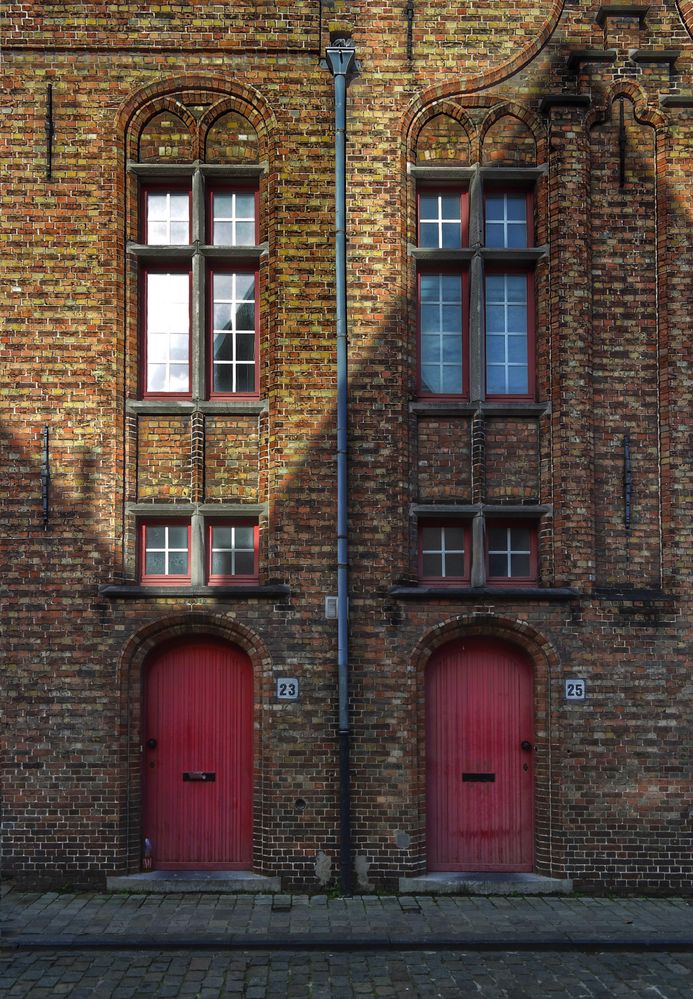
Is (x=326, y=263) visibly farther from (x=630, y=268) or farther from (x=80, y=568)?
(x=80, y=568)

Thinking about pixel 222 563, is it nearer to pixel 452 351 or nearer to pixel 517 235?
pixel 452 351

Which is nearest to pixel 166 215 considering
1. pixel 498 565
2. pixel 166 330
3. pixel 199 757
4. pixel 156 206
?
pixel 156 206

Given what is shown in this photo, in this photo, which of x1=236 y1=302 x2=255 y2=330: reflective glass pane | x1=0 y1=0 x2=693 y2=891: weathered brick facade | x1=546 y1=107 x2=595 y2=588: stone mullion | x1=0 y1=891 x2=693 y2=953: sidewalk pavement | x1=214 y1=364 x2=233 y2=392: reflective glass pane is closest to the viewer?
x1=0 y1=891 x2=693 y2=953: sidewalk pavement

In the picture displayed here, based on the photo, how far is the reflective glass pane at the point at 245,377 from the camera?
10258 mm

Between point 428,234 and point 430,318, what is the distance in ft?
3.07

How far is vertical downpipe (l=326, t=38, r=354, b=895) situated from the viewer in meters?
9.41

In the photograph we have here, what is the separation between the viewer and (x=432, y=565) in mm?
10086

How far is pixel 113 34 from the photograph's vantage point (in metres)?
10.1

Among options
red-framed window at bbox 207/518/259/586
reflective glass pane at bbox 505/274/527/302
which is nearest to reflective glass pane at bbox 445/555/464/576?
red-framed window at bbox 207/518/259/586

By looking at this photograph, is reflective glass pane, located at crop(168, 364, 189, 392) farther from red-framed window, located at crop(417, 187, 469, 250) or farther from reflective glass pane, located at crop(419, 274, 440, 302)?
red-framed window, located at crop(417, 187, 469, 250)

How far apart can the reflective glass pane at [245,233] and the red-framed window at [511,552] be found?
13.4ft

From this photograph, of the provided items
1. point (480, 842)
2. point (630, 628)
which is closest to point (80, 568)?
point (480, 842)

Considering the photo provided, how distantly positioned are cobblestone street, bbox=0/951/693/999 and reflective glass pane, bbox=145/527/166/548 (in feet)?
13.1

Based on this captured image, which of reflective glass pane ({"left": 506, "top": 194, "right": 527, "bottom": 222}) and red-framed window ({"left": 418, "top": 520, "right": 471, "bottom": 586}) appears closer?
red-framed window ({"left": 418, "top": 520, "right": 471, "bottom": 586})
